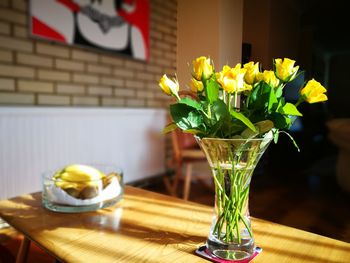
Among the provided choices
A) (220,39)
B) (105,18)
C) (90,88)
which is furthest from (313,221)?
(105,18)

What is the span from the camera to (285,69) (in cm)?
56

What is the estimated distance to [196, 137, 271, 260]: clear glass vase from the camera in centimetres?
59

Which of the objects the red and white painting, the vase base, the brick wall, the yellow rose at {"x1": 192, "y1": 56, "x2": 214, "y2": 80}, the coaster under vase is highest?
the red and white painting

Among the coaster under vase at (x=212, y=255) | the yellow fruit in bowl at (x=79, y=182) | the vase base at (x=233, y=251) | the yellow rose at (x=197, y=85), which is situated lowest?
the coaster under vase at (x=212, y=255)

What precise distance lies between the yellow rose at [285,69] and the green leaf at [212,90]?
0.41 ft

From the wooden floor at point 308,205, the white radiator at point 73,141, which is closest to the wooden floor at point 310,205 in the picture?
the wooden floor at point 308,205

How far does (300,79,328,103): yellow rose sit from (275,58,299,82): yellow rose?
0.04 meters

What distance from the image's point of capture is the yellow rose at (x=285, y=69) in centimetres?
55

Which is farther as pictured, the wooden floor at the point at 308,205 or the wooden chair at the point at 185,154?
the wooden chair at the point at 185,154

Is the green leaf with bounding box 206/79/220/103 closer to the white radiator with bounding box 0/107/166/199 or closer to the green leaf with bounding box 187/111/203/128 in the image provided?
the green leaf with bounding box 187/111/203/128

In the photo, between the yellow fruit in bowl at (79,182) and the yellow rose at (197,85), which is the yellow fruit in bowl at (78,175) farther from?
the yellow rose at (197,85)

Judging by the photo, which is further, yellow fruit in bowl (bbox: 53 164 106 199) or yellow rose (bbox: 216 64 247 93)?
yellow fruit in bowl (bbox: 53 164 106 199)

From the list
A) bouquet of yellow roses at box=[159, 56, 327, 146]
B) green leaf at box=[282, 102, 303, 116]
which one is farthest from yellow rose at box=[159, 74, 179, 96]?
green leaf at box=[282, 102, 303, 116]

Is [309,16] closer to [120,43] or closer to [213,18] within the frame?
[213,18]
